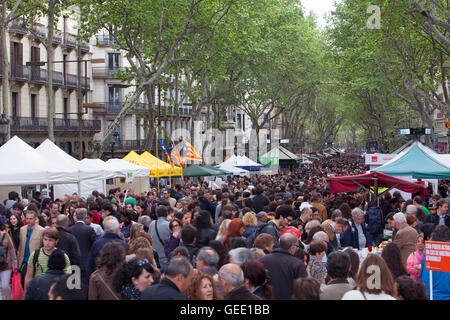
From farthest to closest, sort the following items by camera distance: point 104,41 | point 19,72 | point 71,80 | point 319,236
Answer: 1. point 104,41
2. point 71,80
3. point 19,72
4. point 319,236

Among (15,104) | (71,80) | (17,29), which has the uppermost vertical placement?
(17,29)

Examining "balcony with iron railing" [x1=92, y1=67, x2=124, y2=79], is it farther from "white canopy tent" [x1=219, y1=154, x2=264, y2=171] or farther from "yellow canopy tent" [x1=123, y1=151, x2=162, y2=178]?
"yellow canopy tent" [x1=123, y1=151, x2=162, y2=178]

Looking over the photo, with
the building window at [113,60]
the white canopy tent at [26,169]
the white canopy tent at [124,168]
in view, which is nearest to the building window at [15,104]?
the building window at [113,60]

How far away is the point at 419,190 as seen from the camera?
16547 mm

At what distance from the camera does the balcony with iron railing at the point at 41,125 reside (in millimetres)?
38156

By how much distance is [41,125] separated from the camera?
40531 mm

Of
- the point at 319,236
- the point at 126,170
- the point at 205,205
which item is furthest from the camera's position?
the point at 126,170

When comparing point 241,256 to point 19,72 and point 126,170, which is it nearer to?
point 126,170

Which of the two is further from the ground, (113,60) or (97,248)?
(113,60)

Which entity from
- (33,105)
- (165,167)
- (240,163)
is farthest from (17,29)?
(165,167)

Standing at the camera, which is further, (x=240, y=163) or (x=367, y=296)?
(x=240, y=163)

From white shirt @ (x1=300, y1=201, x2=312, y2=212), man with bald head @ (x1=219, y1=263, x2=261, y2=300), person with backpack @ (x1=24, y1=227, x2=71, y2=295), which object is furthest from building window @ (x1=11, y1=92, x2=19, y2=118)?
man with bald head @ (x1=219, y1=263, x2=261, y2=300)

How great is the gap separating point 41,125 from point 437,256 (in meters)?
36.2

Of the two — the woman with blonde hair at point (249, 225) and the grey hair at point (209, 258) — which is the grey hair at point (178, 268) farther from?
the woman with blonde hair at point (249, 225)
